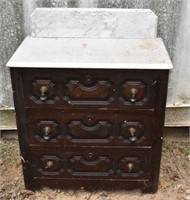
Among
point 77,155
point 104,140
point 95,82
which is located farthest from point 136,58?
point 77,155

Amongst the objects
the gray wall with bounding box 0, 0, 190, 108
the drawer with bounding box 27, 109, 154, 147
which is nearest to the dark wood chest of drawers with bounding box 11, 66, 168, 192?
the drawer with bounding box 27, 109, 154, 147

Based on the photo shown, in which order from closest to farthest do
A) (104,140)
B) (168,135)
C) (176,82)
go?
(104,140)
(176,82)
(168,135)

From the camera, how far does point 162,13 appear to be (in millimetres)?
2348

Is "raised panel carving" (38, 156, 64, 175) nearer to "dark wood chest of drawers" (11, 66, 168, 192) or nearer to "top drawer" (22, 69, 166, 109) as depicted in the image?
"dark wood chest of drawers" (11, 66, 168, 192)

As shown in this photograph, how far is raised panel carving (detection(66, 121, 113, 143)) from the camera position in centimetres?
204

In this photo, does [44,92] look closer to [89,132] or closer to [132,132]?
[89,132]

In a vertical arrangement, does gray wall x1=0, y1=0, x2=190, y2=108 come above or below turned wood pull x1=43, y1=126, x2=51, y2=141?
above

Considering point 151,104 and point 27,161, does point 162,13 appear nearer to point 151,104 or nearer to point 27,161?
point 151,104

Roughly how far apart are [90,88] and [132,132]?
14.4 inches

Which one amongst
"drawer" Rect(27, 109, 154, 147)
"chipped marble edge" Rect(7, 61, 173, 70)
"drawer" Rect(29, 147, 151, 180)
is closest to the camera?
"chipped marble edge" Rect(7, 61, 173, 70)

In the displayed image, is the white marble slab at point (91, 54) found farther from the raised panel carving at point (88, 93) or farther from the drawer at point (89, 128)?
the drawer at point (89, 128)

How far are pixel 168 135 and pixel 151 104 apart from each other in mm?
1032

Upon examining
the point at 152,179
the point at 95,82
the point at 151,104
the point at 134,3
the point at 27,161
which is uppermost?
the point at 134,3

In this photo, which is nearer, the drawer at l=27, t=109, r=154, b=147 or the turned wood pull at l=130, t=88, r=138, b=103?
the turned wood pull at l=130, t=88, r=138, b=103
